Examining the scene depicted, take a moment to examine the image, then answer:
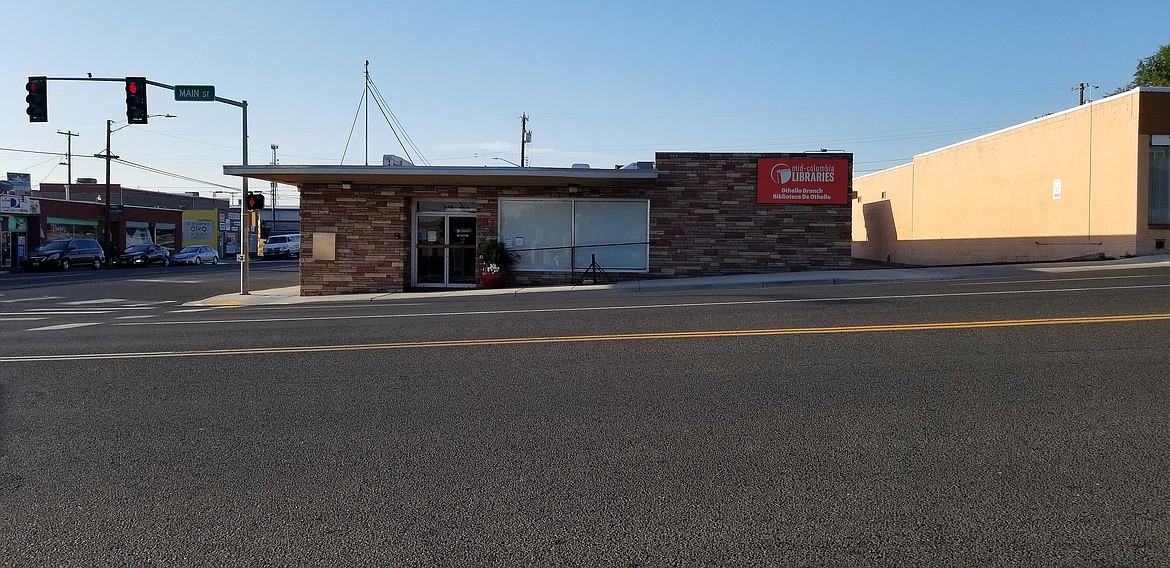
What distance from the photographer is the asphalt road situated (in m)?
4.41

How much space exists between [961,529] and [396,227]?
21.1 metres

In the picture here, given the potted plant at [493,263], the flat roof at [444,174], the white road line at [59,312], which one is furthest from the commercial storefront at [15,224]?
the potted plant at [493,263]

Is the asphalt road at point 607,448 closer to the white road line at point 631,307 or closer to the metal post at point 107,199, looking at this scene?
the white road line at point 631,307

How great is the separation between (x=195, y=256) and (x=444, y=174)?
3855 centimetres

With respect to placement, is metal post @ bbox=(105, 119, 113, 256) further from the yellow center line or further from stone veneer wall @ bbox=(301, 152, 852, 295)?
the yellow center line

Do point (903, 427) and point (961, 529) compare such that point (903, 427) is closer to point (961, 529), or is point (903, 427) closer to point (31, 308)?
point (961, 529)

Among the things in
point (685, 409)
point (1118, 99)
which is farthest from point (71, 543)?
point (1118, 99)

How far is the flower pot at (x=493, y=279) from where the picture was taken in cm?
2384

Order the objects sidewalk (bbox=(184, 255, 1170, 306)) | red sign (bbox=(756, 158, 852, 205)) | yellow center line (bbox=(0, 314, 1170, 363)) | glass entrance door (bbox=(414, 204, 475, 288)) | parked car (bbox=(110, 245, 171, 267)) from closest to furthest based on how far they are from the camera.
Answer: yellow center line (bbox=(0, 314, 1170, 363)) < sidewalk (bbox=(184, 255, 1170, 306)) < red sign (bbox=(756, 158, 852, 205)) < glass entrance door (bbox=(414, 204, 475, 288)) < parked car (bbox=(110, 245, 171, 267))

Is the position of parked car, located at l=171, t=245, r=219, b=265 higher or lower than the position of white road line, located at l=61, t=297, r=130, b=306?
higher

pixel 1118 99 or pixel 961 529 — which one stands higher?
pixel 1118 99

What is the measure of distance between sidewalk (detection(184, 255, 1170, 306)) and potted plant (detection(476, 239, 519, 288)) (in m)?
0.74

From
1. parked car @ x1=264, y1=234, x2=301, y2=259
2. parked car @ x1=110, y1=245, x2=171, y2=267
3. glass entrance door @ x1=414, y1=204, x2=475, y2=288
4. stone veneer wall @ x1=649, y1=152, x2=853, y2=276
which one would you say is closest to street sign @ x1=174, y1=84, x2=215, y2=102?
glass entrance door @ x1=414, y1=204, x2=475, y2=288

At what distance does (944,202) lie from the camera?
35.4 metres
